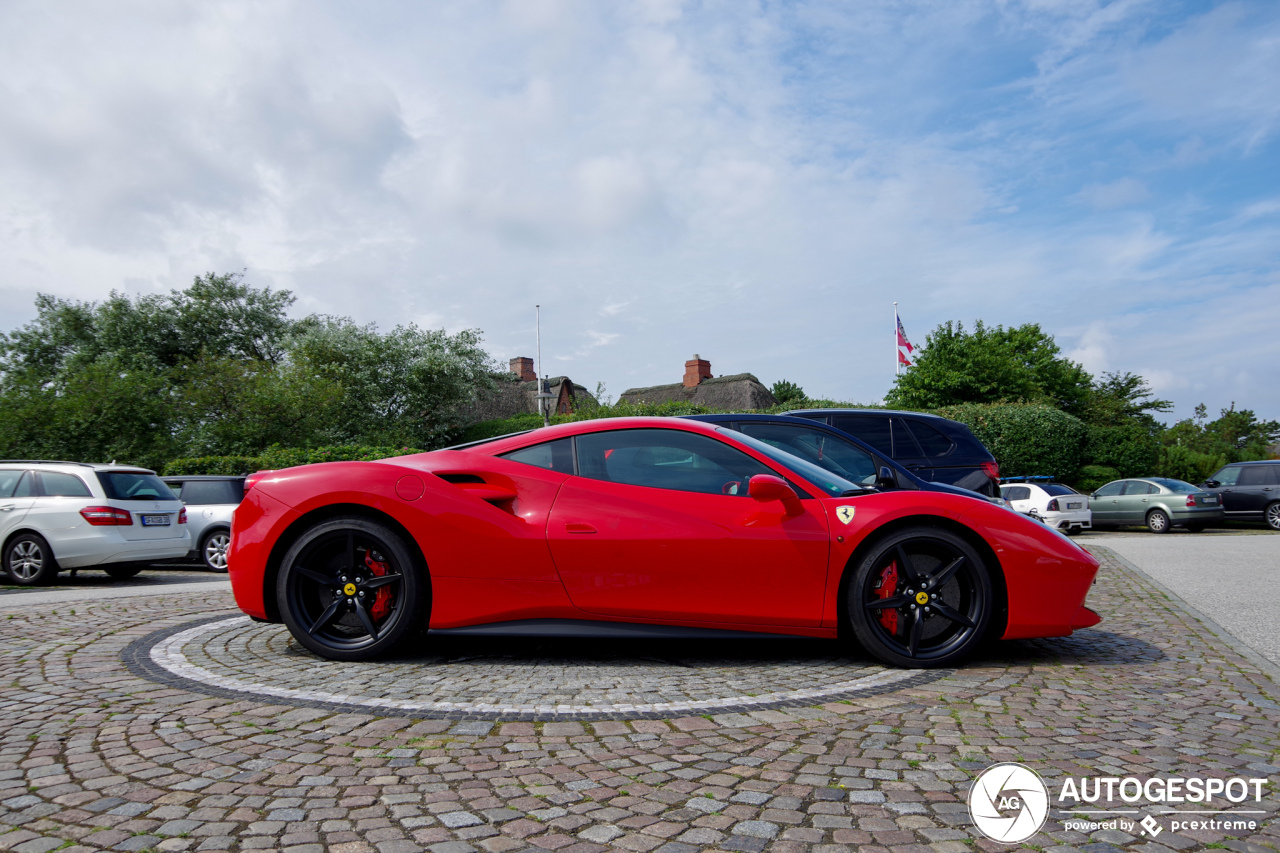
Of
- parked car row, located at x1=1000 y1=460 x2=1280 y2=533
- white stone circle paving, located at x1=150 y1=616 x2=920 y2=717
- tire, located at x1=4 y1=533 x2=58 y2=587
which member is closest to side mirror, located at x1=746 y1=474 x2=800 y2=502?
white stone circle paving, located at x1=150 y1=616 x2=920 y2=717

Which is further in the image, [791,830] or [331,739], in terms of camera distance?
[331,739]

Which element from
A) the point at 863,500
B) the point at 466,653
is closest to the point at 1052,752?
the point at 863,500

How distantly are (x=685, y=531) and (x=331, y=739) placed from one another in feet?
6.25

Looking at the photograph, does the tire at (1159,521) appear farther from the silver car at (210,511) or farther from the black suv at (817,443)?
the silver car at (210,511)

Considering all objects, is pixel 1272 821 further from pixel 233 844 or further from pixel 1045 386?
pixel 1045 386

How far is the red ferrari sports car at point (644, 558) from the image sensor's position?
4109 millimetres

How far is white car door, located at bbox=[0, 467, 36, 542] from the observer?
374 inches

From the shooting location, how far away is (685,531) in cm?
414

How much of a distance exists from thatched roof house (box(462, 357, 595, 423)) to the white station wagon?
32071mm

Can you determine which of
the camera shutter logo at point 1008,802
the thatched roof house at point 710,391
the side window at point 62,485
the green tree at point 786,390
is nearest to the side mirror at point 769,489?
the camera shutter logo at point 1008,802

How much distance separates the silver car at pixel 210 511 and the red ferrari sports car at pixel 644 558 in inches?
354

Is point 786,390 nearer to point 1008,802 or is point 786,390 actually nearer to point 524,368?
point 524,368

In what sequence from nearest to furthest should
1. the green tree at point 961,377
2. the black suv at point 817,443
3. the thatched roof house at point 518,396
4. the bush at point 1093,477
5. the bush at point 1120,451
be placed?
the black suv at point 817,443 < the bush at point 1093,477 < the bush at point 1120,451 < the green tree at point 961,377 < the thatched roof house at point 518,396

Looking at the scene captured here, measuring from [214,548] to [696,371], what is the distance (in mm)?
42310
